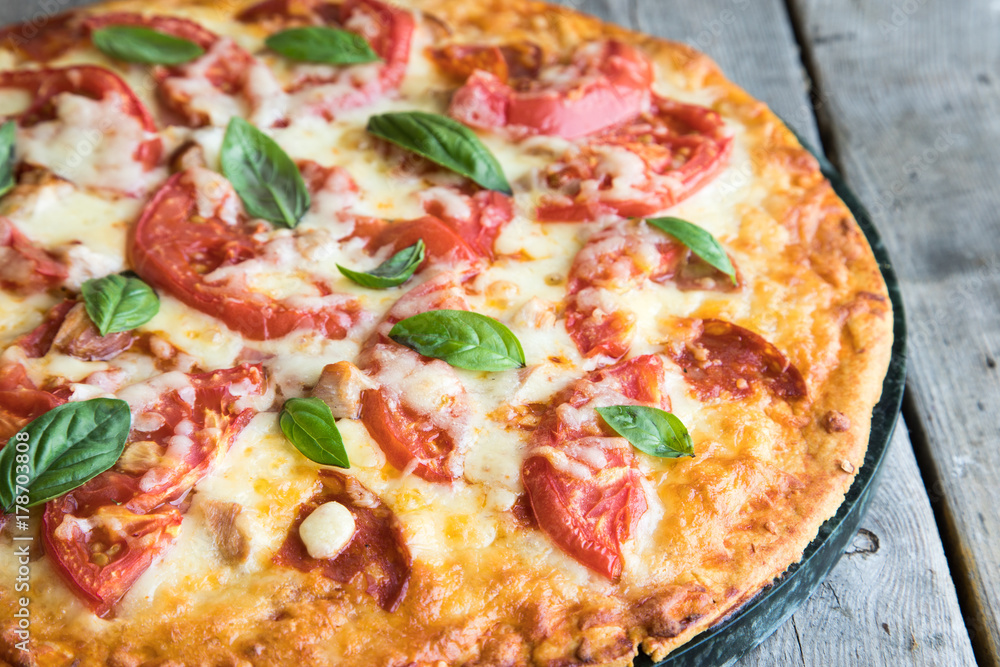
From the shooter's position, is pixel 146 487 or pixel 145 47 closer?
pixel 146 487

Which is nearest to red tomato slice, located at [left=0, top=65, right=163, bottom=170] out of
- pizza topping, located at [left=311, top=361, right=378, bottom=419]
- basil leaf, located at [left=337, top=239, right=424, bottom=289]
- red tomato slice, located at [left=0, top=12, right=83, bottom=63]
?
red tomato slice, located at [left=0, top=12, right=83, bottom=63]

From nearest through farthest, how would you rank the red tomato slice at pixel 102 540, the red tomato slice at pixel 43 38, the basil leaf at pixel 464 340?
the red tomato slice at pixel 102 540 → the basil leaf at pixel 464 340 → the red tomato slice at pixel 43 38

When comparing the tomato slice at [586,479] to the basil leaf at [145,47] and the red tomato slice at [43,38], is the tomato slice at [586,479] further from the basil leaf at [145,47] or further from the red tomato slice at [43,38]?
the red tomato slice at [43,38]

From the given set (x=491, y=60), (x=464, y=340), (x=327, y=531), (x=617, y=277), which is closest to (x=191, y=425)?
(x=327, y=531)

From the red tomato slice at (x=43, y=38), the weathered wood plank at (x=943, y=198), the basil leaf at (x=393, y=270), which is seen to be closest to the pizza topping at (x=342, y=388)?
the basil leaf at (x=393, y=270)

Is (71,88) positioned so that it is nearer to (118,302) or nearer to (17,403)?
(118,302)

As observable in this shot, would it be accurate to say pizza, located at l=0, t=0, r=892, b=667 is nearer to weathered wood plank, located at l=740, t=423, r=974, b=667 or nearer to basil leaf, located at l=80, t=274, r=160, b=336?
basil leaf, located at l=80, t=274, r=160, b=336
